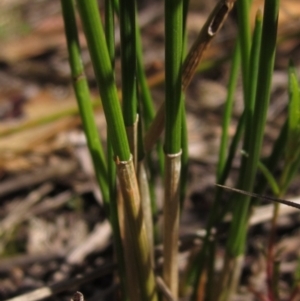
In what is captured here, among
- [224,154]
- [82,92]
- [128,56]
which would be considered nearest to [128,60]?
[128,56]

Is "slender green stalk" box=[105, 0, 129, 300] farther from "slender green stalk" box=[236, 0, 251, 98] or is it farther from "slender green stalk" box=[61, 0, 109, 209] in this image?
"slender green stalk" box=[236, 0, 251, 98]

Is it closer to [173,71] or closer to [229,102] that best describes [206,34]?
[173,71]

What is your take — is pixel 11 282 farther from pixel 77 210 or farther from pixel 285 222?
pixel 285 222

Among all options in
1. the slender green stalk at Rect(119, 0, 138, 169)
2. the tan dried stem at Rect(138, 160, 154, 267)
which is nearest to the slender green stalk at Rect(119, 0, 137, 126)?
the slender green stalk at Rect(119, 0, 138, 169)

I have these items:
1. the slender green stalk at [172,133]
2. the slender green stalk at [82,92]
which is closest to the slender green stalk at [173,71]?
the slender green stalk at [172,133]

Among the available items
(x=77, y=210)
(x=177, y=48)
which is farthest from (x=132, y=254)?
(x=77, y=210)

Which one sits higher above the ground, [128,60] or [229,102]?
[128,60]
